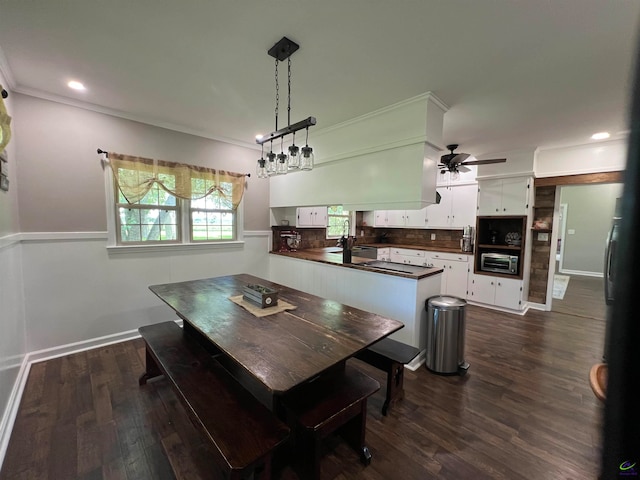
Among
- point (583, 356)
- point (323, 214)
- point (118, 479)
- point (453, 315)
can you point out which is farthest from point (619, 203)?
point (323, 214)

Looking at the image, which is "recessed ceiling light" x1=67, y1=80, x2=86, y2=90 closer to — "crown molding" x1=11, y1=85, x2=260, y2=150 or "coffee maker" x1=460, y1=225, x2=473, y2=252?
"crown molding" x1=11, y1=85, x2=260, y2=150

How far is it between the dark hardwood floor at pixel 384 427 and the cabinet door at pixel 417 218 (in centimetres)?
299

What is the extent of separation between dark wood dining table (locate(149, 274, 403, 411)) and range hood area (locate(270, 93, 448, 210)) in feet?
4.55

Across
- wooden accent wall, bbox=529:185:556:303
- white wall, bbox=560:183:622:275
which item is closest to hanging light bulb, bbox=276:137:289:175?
wooden accent wall, bbox=529:185:556:303

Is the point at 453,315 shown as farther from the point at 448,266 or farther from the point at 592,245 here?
the point at 592,245

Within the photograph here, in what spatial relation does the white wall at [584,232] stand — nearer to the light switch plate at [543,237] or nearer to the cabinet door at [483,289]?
the light switch plate at [543,237]

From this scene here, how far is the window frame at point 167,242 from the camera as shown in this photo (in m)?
3.09

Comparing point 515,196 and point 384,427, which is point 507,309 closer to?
point 515,196

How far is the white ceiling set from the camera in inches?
64.6

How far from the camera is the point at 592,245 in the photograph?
6793 mm

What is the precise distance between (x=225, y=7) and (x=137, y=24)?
24.6 inches

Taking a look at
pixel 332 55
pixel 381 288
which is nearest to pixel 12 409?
pixel 381 288

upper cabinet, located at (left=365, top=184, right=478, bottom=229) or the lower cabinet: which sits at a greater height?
upper cabinet, located at (left=365, top=184, right=478, bottom=229)

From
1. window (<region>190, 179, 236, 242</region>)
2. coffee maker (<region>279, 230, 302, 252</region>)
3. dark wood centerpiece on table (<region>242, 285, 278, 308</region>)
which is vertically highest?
window (<region>190, 179, 236, 242</region>)
